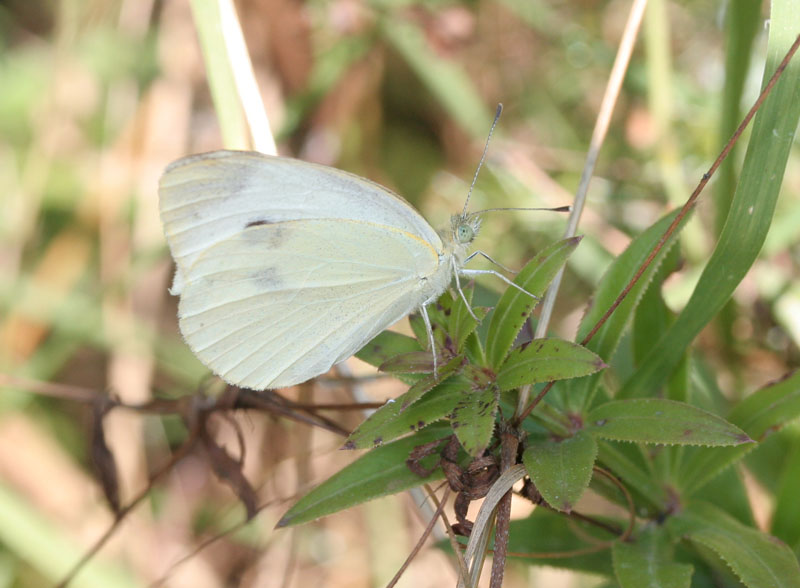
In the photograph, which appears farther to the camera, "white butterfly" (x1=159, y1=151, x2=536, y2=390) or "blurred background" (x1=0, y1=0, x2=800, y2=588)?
"blurred background" (x1=0, y1=0, x2=800, y2=588)

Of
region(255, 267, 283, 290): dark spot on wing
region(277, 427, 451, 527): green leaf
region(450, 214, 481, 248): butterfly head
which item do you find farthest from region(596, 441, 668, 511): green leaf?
region(255, 267, 283, 290): dark spot on wing

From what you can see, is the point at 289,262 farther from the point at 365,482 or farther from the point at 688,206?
the point at 688,206

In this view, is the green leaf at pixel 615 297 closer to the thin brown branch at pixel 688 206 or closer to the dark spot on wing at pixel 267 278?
the thin brown branch at pixel 688 206

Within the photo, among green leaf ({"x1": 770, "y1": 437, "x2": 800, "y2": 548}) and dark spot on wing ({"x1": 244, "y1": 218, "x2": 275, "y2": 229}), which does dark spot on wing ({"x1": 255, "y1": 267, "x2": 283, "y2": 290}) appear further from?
green leaf ({"x1": 770, "y1": 437, "x2": 800, "y2": 548})

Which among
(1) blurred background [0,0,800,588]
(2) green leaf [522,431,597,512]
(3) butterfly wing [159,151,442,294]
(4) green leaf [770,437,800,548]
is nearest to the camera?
(2) green leaf [522,431,597,512]

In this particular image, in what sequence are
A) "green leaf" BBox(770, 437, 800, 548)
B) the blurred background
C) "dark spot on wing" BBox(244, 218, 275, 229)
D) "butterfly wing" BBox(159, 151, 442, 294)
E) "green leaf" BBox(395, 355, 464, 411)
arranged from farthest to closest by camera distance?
the blurred background → "dark spot on wing" BBox(244, 218, 275, 229) → "butterfly wing" BBox(159, 151, 442, 294) → "green leaf" BBox(770, 437, 800, 548) → "green leaf" BBox(395, 355, 464, 411)

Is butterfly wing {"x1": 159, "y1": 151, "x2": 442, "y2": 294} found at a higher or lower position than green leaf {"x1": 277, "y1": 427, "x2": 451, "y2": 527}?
higher
